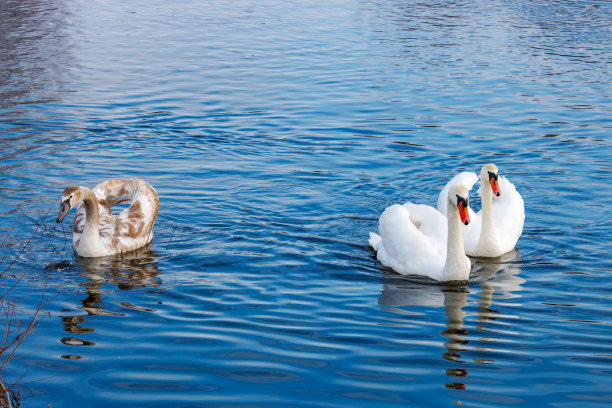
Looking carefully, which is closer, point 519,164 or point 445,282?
point 445,282

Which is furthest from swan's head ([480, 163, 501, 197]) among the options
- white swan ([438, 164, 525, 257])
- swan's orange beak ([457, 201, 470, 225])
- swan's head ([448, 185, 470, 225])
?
swan's orange beak ([457, 201, 470, 225])

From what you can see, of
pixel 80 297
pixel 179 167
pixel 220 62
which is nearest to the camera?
pixel 80 297

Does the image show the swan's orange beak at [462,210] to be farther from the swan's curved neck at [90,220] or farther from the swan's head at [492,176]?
the swan's curved neck at [90,220]

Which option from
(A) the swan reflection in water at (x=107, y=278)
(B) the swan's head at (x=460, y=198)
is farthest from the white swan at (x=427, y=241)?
(A) the swan reflection in water at (x=107, y=278)

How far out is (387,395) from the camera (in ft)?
24.3

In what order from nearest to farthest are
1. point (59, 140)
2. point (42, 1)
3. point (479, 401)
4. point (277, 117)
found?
point (479, 401) < point (59, 140) < point (277, 117) < point (42, 1)

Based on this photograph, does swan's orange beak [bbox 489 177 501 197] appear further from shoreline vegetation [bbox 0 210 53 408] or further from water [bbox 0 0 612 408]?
shoreline vegetation [bbox 0 210 53 408]

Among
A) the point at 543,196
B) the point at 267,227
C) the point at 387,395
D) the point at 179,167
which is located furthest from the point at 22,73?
Result: the point at 387,395

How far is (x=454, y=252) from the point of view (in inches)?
394

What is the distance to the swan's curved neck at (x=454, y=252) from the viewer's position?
10.0 metres

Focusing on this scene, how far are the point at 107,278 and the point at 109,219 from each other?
5.20 ft

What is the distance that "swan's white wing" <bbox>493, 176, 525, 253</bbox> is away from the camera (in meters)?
11.2

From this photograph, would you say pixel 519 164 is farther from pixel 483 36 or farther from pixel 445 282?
pixel 483 36

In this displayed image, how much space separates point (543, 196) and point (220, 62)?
1212 cm
